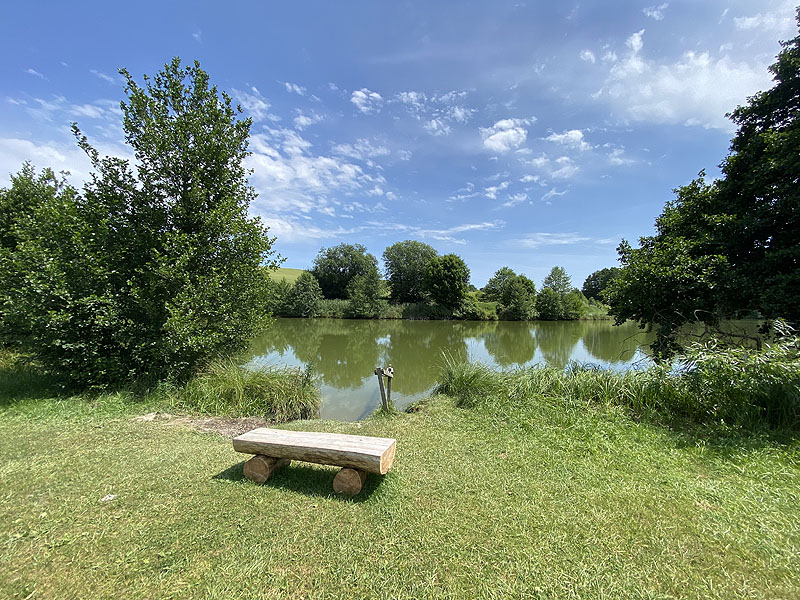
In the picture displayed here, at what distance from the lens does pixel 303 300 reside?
3281 centimetres

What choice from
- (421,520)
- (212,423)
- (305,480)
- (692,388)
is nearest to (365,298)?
(212,423)

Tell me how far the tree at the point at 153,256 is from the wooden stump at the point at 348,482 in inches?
156

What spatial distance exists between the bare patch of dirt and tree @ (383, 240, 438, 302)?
105 feet

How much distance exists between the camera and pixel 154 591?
5.92ft

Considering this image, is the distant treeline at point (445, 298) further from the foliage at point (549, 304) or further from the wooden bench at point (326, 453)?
the wooden bench at point (326, 453)

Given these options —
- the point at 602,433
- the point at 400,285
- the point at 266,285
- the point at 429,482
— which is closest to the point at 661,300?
the point at 602,433

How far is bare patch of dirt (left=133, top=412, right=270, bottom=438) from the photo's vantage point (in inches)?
178

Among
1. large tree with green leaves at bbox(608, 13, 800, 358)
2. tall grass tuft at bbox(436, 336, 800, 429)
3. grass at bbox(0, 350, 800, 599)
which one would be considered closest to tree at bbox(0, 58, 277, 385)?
grass at bbox(0, 350, 800, 599)

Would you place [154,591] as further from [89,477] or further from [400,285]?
[400,285]

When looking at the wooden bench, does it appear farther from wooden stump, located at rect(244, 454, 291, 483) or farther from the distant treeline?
the distant treeline

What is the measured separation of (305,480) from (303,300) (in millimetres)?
31131

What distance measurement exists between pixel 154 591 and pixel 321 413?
4699mm

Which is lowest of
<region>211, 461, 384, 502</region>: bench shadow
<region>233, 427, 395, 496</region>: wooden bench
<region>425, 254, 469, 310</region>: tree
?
<region>211, 461, 384, 502</region>: bench shadow

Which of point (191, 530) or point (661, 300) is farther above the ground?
point (661, 300)
